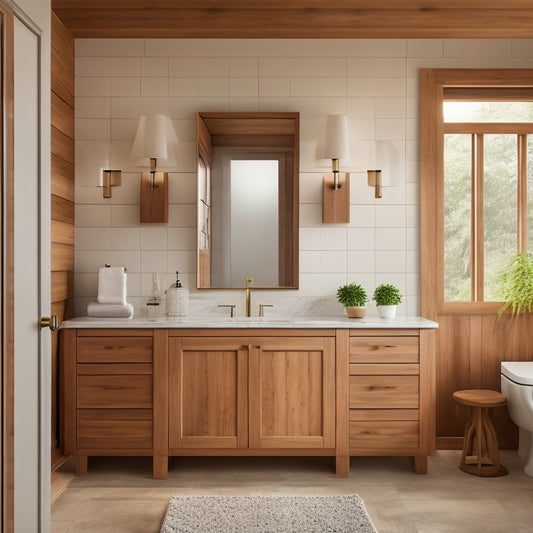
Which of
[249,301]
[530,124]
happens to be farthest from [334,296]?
[530,124]

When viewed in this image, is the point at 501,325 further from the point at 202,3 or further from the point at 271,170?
the point at 202,3

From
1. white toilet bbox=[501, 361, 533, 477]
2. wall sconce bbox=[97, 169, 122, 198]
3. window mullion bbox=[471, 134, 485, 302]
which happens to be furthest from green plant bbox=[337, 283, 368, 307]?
wall sconce bbox=[97, 169, 122, 198]

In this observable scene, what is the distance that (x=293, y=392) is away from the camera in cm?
325

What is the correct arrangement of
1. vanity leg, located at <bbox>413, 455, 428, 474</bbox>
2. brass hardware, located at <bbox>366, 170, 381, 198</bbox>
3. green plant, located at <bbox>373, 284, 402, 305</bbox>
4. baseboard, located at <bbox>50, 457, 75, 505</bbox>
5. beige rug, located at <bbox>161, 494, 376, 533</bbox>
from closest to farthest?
beige rug, located at <bbox>161, 494, 376, 533</bbox> < baseboard, located at <bbox>50, 457, 75, 505</bbox> < vanity leg, located at <bbox>413, 455, 428, 474</bbox> < green plant, located at <bbox>373, 284, 402, 305</bbox> < brass hardware, located at <bbox>366, 170, 381, 198</bbox>

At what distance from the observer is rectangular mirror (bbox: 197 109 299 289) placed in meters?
3.73

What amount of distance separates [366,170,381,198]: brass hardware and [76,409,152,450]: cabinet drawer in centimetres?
179

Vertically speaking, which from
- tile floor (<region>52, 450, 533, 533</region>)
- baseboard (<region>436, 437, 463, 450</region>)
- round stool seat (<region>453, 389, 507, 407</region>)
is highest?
round stool seat (<region>453, 389, 507, 407</region>)

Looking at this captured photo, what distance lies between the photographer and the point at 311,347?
325 cm

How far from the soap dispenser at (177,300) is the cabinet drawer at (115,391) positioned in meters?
0.46

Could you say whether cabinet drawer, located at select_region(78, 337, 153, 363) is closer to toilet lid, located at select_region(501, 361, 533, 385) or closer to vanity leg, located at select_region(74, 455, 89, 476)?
vanity leg, located at select_region(74, 455, 89, 476)

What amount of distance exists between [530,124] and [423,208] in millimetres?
856

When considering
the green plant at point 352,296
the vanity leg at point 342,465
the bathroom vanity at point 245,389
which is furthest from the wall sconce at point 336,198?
the vanity leg at point 342,465

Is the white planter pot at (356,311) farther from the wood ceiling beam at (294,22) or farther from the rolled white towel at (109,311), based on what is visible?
the wood ceiling beam at (294,22)

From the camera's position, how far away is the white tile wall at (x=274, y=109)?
3.73m
